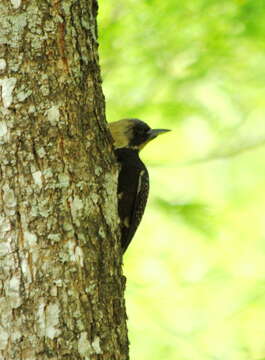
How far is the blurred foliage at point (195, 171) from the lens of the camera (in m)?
6.68

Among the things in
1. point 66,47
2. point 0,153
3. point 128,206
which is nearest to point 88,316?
point 0,153

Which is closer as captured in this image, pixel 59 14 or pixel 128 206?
pixel 59 14

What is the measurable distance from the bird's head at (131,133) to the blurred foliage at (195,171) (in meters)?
0.53

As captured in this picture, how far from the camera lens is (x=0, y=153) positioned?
3.30m

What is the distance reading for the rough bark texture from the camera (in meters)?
3.15

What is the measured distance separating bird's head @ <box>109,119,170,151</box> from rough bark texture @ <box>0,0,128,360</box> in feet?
8.69

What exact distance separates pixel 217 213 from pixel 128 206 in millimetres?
1610

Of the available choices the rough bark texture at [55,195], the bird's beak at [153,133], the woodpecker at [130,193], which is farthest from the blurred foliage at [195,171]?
the rough bark texture at [55,195]

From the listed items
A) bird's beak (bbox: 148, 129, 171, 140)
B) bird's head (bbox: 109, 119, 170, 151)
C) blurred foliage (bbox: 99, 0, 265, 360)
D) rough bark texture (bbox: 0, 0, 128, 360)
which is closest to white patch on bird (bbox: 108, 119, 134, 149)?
bird's head (bbox: 109, 119, 170, 151)

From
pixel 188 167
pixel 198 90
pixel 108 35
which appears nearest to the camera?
pixel 108 35

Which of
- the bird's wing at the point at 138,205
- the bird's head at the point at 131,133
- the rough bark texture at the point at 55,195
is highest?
the bird's head at the point at 131,133

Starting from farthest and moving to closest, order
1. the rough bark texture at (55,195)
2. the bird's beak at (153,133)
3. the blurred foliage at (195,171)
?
the blurred foliage at (195,171), the bird's beak at (153,133), the rough bark texture at (55,195)

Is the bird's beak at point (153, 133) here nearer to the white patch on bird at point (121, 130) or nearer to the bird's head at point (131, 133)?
the bird's head at point (131, 133)

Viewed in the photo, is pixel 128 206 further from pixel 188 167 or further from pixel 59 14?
pixel 59 14
